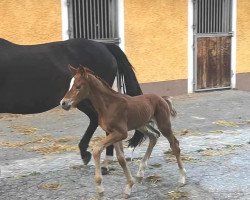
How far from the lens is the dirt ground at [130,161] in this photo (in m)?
4.67

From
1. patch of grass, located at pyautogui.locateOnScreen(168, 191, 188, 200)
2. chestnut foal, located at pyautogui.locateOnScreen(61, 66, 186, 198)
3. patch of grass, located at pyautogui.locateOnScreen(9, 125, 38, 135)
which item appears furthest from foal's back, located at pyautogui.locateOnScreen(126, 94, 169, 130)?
patch of grass, located at pyautogui.locateOnScreen(9, 125, 38, 135)

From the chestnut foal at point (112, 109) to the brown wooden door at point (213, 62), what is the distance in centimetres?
728

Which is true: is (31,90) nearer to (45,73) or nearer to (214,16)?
(45,73)

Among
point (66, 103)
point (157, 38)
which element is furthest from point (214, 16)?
point (66, 103)

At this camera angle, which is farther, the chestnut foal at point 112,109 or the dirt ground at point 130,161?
the dirt ground at point 130,161

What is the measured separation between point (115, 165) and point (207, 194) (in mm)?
1420

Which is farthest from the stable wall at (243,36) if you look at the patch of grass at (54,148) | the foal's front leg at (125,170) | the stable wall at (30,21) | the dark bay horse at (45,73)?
the foal's front leg at (125,170)

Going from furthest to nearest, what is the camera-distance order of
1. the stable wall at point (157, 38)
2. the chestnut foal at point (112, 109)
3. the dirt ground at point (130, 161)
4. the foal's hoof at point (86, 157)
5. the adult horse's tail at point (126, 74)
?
the stable wall at point (157, 38)
the adult horse's tail at point (126, 74)
the foal's hoof at point (86, 157)
the dirt ground at point (130, 161)
the chestnut foal at point (112, 109)

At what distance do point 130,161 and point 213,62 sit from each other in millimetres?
6868

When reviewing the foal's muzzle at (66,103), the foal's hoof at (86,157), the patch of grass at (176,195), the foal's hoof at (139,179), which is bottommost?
the patch of grass at (176,195)

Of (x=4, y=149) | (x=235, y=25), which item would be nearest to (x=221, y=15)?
(x=235, y=25)

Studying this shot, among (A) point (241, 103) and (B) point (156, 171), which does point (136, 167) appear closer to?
(B) point (156, 171)

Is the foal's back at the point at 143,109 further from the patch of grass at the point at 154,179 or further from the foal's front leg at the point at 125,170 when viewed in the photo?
the patch of grass at the point at 154,179

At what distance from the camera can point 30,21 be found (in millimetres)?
9414
